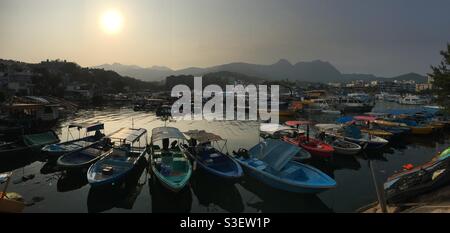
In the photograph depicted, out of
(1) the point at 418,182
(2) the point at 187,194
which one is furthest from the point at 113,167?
(1) the point at 418,182

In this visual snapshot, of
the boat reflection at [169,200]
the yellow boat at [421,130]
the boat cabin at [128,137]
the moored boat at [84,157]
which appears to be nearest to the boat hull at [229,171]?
the boat reflection at [169,200]

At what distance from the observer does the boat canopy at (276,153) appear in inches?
634

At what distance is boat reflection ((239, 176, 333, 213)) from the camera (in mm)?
14220

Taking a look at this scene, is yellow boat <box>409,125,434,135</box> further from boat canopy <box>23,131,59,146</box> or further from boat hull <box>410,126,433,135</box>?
boat canopy <box>23,131,59,146</box>

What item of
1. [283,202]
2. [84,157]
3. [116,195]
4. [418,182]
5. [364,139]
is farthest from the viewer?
[364,139]

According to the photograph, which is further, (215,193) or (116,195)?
(215,193)

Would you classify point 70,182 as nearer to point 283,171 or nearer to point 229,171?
point 229,171

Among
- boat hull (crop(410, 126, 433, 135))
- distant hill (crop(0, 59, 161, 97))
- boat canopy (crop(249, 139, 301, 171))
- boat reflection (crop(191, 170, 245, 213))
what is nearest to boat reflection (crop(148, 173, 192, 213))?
boat reflection (crop(191, 170, 245, 213))

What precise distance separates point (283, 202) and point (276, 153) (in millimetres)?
3280

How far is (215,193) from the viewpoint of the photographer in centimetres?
1642

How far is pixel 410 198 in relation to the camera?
12172 millimetres

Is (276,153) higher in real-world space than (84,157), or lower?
higher

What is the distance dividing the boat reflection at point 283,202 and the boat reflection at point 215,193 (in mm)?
811

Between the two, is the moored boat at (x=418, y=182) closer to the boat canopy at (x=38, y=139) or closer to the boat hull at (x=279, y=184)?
the boat hull at (x=279, y=184)
